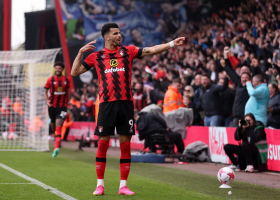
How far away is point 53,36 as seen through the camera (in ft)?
102

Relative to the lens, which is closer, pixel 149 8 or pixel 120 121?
pixel 120 121

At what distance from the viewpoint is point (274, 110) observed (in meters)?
10.5

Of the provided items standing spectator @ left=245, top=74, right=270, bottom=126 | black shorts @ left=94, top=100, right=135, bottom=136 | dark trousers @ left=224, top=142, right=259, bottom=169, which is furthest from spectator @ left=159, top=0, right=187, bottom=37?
black shorts @ left=94, top=100, right=135, bottom=136

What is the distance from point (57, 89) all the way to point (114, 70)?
621cm

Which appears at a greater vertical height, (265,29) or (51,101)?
(265,29)

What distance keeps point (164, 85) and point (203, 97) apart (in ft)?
9.36

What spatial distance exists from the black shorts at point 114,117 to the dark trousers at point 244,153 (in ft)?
13.3

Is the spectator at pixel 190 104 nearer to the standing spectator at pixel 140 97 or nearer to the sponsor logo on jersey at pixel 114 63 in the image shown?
the standing spectator at pixel 140 97

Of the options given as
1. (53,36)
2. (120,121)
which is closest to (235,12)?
(53,36)

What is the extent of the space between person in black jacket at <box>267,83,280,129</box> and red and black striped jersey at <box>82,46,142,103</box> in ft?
18.0

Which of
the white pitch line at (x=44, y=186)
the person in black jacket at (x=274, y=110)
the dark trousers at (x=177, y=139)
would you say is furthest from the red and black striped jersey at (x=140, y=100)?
the white pitch line at (x=44, y=186)

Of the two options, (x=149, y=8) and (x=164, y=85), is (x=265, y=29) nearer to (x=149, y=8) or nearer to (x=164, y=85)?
(x=164, y=85)

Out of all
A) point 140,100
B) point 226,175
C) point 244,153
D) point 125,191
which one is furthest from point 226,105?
point 125,191

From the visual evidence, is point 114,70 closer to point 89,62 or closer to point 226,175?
point 89,62
